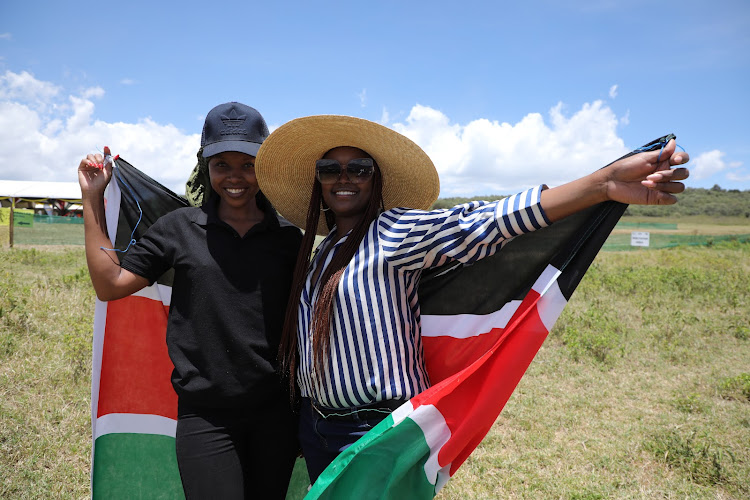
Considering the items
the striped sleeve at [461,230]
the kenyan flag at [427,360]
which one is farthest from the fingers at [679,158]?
the striped sleeve at [461,230]

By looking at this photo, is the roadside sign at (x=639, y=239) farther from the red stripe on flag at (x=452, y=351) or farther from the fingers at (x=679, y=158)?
the fingers at (x=679, y=158)

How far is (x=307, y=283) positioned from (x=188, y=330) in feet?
1.65

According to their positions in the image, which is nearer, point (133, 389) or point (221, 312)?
point (221, 312)

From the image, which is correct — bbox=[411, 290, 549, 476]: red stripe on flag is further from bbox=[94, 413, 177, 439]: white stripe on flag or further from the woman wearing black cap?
bbox=[94, 413, 177, 439]: white stripe on flag

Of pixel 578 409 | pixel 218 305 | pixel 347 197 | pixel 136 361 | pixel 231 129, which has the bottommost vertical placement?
pixel 578 409

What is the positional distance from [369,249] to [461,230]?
34 cm

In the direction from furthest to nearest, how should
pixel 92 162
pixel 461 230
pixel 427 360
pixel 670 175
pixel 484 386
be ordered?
pixel 427 360
pixel 92 162
pixel 484 386
pixel 461 230
pixel 670 175

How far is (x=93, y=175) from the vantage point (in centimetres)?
237

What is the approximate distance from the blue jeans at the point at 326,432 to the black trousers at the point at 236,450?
0.14 m

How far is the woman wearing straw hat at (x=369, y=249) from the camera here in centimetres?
176

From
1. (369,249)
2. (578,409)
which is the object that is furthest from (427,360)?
(578,409)

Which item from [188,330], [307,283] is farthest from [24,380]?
[307,283]

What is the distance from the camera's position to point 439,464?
2074 mm

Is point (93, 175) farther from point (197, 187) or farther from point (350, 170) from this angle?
point (350, 170)
